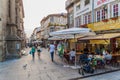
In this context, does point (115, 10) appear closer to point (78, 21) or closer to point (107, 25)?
point (107, 25)

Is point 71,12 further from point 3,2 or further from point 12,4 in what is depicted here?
point 3,2

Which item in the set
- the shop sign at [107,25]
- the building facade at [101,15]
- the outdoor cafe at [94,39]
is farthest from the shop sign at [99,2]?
the outdoor cafe at [94,39]

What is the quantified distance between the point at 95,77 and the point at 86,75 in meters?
0.54

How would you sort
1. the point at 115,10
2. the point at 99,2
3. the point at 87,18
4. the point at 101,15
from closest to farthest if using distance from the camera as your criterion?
the point at 115,10, the point at 101,15, the point at 99,2, the point at 87,18

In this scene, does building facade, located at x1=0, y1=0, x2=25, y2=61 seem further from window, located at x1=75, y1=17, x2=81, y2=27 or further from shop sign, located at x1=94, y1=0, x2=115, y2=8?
window, located at x1=75, y1=17, x2=81, y2=27

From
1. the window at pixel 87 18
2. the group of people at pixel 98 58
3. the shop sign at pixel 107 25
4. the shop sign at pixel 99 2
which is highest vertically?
the shop sign at pixel 99 2

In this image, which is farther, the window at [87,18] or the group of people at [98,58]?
the window at [87,18]

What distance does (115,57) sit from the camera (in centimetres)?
1666

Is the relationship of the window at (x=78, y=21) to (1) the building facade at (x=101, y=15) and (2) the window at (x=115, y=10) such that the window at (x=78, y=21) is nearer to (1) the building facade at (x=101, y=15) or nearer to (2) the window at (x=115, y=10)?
(1) the building facade at (x=101, y=15)

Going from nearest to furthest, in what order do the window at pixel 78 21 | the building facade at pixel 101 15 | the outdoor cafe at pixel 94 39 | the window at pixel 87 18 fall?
the outdoor cafe at pixel 94 39, the building facade at pixel 101 15, the window at pixel 87 18, the window at pixel 78 21

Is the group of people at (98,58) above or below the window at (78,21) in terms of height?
below

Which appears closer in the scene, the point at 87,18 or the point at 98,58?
the point at 98,58

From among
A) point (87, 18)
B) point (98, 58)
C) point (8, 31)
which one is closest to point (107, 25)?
point (87, 18)

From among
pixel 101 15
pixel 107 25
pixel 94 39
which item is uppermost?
pixel 101 15
